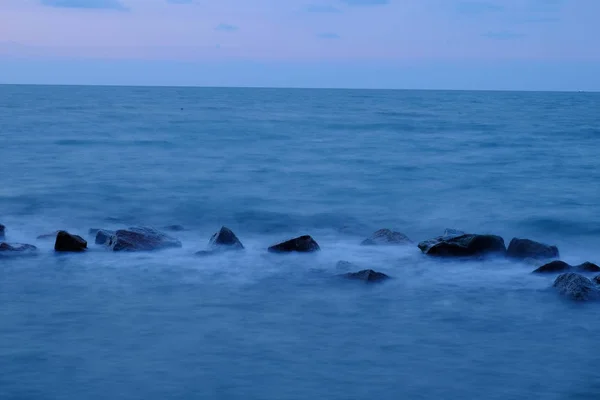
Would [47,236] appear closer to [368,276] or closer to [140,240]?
[140,240]

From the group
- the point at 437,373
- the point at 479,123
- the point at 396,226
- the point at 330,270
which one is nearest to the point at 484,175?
the point at 396,226

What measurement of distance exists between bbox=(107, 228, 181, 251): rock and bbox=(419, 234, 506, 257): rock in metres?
3.96

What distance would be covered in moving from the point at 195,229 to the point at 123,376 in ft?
24.0

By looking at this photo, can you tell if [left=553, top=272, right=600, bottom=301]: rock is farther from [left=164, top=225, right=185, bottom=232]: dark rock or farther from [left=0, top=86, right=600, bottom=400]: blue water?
[left=164, top=225, right=185, bottom=232]: dark rock

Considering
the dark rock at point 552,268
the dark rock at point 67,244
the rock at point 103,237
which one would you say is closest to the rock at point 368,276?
the dark rock at point 552,268

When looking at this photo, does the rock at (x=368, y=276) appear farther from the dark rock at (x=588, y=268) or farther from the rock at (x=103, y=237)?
the rock at (x=103, y=237)

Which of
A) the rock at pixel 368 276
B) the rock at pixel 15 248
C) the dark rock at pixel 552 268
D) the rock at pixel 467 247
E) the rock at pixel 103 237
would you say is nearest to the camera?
the rock at pixel 368 276

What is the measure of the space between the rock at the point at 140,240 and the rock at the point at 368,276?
10.3ft

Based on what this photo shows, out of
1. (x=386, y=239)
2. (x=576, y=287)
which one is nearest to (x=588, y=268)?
(x=576, y=287)

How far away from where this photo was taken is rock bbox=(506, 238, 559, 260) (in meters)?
10.6

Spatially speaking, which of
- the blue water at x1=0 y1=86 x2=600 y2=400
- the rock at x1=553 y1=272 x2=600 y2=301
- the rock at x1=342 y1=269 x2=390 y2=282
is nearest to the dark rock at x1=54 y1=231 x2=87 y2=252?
the blue water at x1=0 y1=86 x2=600 y2=400

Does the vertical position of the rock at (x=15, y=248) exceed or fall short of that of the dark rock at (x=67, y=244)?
it falls short

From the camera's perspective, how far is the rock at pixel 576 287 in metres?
8.50

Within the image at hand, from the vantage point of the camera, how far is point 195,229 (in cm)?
1355
